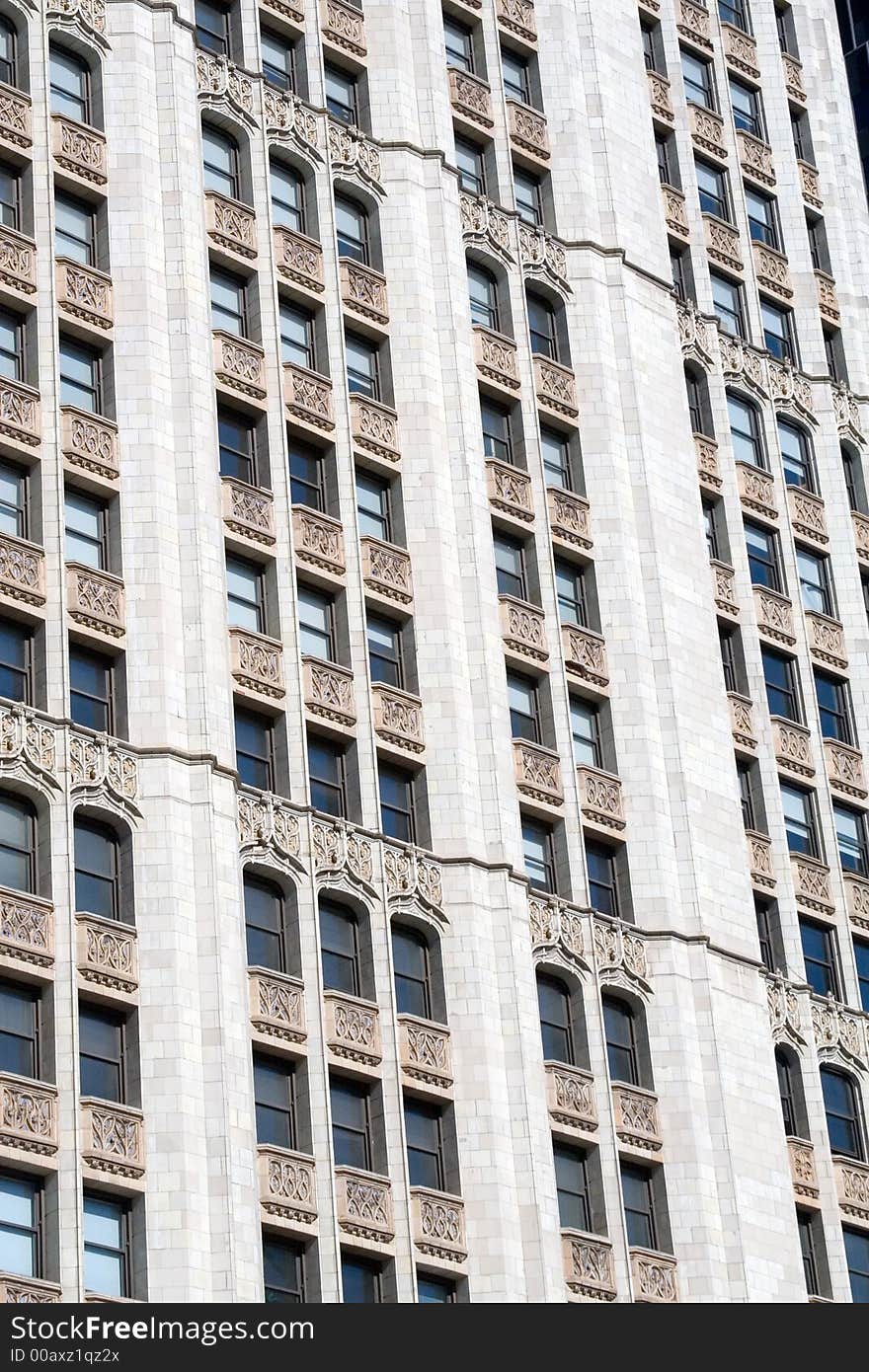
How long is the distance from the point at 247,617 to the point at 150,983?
10496 mm

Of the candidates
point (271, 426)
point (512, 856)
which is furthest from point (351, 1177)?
point (271, 426)

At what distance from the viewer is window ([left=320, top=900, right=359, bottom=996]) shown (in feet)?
218

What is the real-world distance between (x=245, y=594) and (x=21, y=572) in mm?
6566

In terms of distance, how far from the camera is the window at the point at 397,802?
7006cm

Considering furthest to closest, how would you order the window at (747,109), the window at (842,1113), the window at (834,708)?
the window at (747,109)
the window at (834,708)
the window at (842,1113)

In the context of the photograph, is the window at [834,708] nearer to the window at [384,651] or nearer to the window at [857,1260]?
the window at [857,1260]

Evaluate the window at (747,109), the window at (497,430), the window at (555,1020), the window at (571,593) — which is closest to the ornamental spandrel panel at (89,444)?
the window at (497,430)

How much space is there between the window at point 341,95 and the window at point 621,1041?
23278mm

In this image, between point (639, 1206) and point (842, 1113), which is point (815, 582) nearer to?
point (842, 1113)

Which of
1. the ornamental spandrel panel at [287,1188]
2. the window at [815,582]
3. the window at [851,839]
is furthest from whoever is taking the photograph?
the window at [815,582]

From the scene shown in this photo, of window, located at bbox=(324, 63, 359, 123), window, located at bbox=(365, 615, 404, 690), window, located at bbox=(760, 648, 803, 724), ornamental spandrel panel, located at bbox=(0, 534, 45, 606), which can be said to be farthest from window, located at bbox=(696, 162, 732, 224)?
ornamental spandrel panel, located at bbox=(0, 534, 45, 606)

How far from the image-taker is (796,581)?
8469 cm

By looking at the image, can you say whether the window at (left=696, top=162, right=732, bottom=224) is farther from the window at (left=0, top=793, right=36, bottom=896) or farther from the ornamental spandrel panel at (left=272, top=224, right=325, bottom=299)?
Result: the window at (left=0, top=793, right=36, bottom=896)

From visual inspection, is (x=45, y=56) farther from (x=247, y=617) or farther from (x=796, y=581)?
(x=796, y=581)
